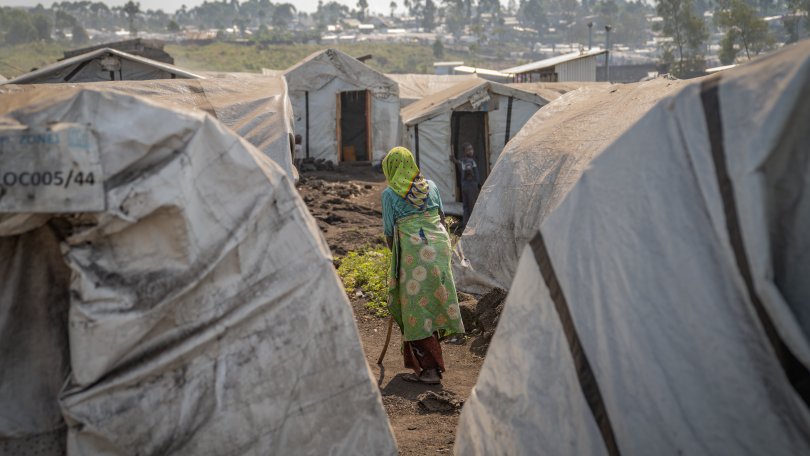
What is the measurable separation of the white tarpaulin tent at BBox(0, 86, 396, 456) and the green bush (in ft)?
14.5

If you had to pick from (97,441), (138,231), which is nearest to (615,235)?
(138,231)

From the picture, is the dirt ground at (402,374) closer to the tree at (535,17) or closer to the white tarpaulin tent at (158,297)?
the white tarpaulin tent at (158,297)

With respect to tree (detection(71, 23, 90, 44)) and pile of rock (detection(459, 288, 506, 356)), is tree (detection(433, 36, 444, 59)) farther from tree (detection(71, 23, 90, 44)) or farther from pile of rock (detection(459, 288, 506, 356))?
pile of rock (detection(459, 288, 506, 356))

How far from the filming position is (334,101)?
19.8 meters

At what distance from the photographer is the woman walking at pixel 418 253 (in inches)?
212

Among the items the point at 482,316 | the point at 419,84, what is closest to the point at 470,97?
the point at 482,316

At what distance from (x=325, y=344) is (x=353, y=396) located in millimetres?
220

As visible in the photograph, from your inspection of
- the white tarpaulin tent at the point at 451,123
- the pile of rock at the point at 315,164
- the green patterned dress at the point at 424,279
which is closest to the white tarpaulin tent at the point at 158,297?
the green patterned dress at the point at 424,279

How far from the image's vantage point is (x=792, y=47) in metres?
2.58

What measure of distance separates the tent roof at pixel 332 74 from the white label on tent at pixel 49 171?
1679 cm

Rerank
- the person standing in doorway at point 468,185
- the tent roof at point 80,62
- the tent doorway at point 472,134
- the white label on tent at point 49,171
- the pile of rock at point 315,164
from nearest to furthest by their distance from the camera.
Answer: the white label on tent at point 49,171, the tent roof at point 80,62, the person standing in doorway at point 468,185, the tent doorway at point 472,134, the pile of rock at point 315,164

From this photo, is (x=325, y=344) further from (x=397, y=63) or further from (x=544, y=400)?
(x=397, y=63)

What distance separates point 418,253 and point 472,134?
412 inches

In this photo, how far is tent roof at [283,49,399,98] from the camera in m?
19.4
